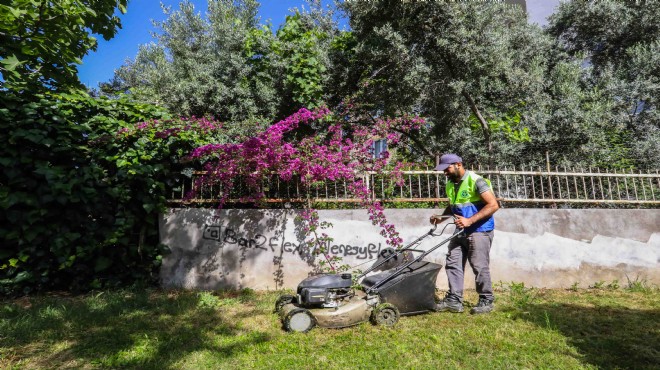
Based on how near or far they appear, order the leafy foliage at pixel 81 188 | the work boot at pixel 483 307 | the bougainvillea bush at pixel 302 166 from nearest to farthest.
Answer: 1. the work boot at pixel 483 307
2. the leafy foliage at pixel 81 188
3. the bougainvillea bush at pixel 302 166

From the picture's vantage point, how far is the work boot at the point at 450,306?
4.37 meters

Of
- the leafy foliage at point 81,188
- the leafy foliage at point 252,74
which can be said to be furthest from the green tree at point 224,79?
the leafy foliage at point 81,188

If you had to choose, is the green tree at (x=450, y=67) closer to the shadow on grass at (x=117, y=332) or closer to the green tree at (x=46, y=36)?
the green tree at (x=46, y=36)

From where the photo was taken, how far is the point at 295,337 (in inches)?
139

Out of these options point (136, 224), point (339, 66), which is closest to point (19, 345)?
point (136, 224)

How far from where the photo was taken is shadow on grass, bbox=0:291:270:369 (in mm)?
3158

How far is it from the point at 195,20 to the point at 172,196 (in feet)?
43.5

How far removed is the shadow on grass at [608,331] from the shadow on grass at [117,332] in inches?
119

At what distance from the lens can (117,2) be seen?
521 centimetres

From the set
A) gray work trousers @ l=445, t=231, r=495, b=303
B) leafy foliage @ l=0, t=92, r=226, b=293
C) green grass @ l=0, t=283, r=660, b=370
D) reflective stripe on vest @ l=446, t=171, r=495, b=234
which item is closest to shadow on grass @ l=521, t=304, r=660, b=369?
green grass @ l=0, t=283, r=660, b=370

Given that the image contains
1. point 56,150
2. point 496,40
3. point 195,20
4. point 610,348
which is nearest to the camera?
point 610,348

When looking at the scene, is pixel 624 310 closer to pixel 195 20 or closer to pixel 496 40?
pixel 496 40

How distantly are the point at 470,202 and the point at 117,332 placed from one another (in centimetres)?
419

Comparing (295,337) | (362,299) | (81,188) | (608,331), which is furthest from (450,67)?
(81,188)
